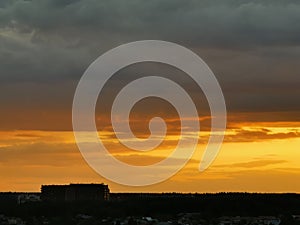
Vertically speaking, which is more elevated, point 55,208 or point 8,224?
point 55,208

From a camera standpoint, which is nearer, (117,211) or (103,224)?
(103,224)

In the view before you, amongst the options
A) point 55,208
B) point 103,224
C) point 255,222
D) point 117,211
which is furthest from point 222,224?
point 55,208

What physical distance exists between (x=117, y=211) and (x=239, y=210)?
89.9 feet

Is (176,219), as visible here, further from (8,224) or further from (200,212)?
(8,224)

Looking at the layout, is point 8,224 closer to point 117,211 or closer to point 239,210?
point 117,211

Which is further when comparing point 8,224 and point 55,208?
point 55,208

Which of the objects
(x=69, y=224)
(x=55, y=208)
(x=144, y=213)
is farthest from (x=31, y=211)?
(x=69, y=224)

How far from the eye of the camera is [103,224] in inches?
5738

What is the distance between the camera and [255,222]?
16288 cm

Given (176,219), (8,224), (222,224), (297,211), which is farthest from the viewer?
(297,211)

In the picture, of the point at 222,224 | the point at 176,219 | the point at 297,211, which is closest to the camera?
the point at 222,224

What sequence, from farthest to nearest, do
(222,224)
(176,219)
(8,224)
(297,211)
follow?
(297,211), (176,219), (222,224), (8,224)

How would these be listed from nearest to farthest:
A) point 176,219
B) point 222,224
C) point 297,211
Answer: point 222,224 < point 176,219 < point 297,211

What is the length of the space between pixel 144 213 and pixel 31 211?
2290 cm
